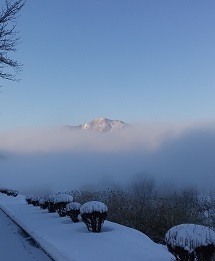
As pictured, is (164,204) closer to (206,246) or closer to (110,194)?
(110,194)

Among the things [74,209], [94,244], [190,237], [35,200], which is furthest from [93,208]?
[35,200]

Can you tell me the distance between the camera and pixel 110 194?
16.7m

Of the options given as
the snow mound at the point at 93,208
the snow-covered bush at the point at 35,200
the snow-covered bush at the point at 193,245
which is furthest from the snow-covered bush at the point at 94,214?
the snow-covered bush at the point at 35,200

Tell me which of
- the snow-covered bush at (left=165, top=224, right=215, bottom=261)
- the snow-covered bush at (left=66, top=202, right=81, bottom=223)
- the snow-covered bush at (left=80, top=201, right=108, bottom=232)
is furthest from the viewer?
the snow-covered bush at (left=66, top=202, right=81, bottom=223)

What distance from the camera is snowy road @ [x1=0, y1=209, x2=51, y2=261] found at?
7.83 metres

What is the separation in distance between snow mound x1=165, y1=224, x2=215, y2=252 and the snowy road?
3.01m

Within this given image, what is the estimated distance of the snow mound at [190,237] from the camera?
5.45 m

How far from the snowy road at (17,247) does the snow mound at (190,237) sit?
3.01 meters

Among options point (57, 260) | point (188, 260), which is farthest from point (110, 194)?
point (188, 260)

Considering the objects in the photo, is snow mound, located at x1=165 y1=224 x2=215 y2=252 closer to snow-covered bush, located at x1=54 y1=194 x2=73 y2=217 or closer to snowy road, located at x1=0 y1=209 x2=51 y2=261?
snowy road, located at x1=0 y1=209 x2=51 y2=261

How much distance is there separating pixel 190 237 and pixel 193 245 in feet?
0.44

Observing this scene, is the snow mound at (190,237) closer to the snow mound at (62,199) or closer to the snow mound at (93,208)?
the snow mound at (93,208)

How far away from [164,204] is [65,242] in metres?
5.23

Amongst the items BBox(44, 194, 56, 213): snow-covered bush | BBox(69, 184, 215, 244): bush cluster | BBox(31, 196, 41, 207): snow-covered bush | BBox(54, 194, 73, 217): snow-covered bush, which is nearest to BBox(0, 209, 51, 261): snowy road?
BBox(54, 194, 73, 217): snow-covered bush
